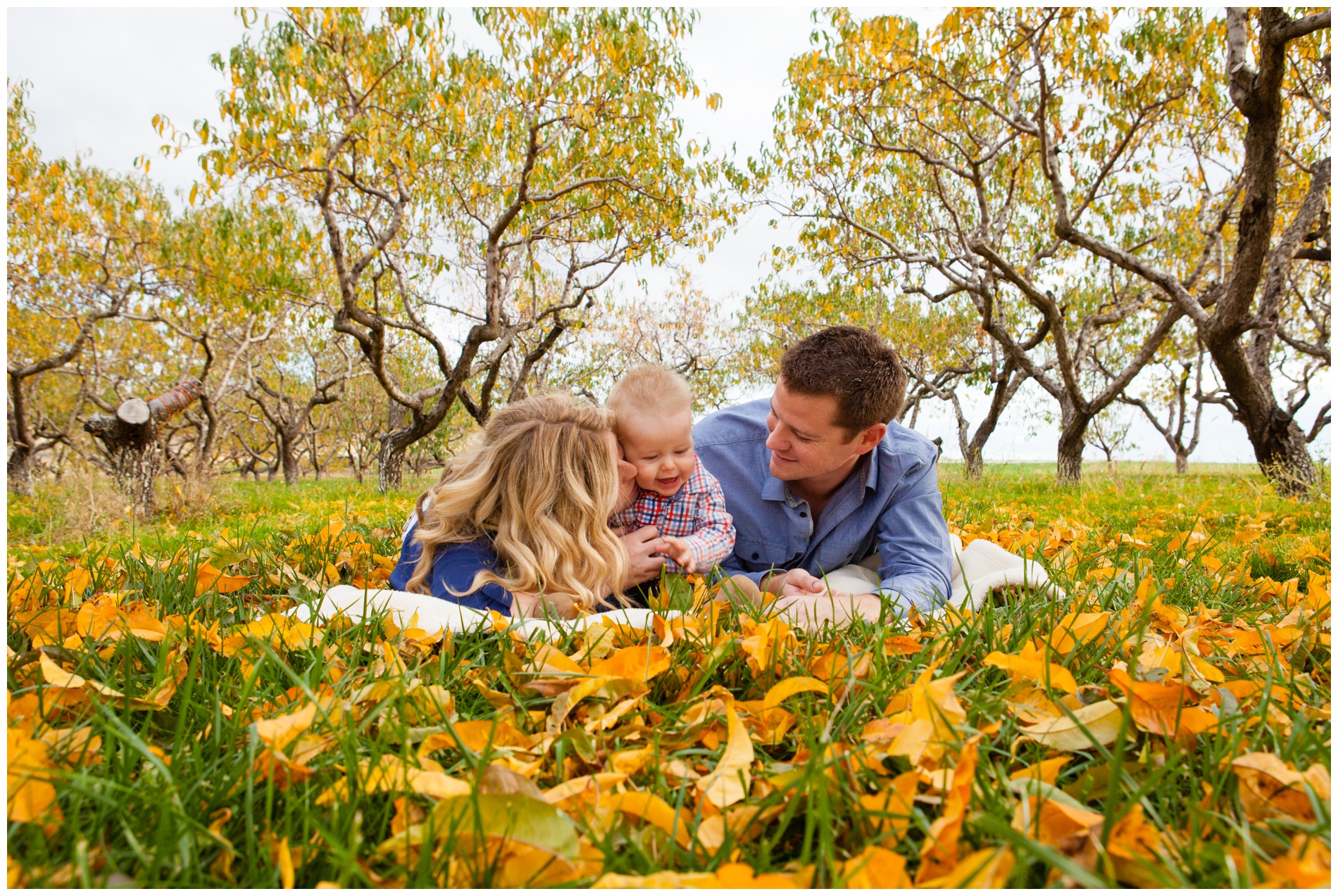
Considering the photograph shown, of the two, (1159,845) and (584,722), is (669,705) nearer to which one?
(584,722)

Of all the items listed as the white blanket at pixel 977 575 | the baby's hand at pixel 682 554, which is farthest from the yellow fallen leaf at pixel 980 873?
the baby's hand at pixel 682 554

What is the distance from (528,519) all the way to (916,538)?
1.48m

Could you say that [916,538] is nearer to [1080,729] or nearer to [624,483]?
[624,483]

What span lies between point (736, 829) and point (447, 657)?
35.1 inches

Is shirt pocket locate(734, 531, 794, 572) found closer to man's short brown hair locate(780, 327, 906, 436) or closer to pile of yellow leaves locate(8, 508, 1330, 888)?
man's short brown hair locate(780, 327, 906, 436)

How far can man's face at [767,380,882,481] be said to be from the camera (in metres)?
2.74

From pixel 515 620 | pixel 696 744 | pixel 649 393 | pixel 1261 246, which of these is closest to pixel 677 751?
pixel 696 744

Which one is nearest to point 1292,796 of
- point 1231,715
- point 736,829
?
point 1231,715

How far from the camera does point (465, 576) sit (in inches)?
94.6

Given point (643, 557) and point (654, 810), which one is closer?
point (654, 810)

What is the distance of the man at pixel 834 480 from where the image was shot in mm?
2732

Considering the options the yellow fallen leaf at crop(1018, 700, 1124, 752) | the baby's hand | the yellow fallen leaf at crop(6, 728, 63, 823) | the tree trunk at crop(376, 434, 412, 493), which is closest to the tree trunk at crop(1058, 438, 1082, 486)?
the baby's hand

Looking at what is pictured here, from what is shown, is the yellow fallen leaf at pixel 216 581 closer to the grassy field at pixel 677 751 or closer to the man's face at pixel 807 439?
the grassy field at pixel 677 751

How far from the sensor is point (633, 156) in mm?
9805
